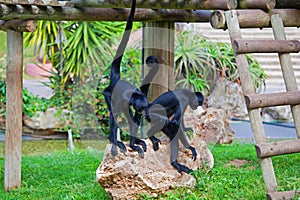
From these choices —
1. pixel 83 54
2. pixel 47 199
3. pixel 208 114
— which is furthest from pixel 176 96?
pixel 83 54

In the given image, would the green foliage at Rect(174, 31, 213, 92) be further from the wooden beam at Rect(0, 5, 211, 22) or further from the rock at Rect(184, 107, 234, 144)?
the wooden beam at Rect(0, 5, 211, 22)

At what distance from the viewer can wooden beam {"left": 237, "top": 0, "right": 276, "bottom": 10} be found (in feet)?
13.3

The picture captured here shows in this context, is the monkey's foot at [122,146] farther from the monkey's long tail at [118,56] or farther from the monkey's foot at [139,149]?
the monkey's long tail at [118,56]

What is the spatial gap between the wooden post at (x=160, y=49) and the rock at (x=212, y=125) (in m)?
1.33

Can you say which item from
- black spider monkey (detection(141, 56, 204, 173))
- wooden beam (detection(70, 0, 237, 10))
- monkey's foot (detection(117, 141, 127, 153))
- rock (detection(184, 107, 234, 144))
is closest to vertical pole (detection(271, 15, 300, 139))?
wooden beam (detection(70, 0, 237, 10))

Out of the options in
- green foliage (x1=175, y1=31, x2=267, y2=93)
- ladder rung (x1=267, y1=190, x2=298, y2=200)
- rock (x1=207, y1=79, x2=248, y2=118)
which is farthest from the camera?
rock (x1=207, y1=79, x2=248, y2=118)

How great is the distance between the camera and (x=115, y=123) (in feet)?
12.3

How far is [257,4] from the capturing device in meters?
4.12

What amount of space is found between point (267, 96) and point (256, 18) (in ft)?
2.56

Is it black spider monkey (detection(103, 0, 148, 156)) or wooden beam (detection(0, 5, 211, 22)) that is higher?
wooden beam (detection(0, 5, 211, 22))

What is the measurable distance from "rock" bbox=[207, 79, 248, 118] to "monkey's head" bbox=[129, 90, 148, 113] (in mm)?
5701

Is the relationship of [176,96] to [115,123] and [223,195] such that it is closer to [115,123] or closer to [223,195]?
[115,123]

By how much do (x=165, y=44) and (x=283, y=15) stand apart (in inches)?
58.2

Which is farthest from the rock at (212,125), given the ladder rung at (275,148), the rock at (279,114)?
the rock at (279,114)
